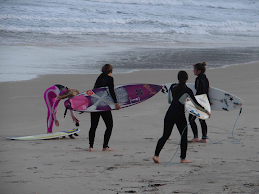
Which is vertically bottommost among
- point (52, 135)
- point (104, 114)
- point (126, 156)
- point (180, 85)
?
point (126, 156)

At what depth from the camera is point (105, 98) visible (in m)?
5.25

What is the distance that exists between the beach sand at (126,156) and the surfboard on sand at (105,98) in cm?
60

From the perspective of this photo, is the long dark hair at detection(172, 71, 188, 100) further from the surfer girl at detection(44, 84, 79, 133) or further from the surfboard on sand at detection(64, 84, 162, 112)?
the surfer girl at detection(44, 84, 79, 133)

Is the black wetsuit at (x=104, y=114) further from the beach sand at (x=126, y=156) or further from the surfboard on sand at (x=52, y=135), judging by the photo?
the surfboard on sand at (x=52, y=135)

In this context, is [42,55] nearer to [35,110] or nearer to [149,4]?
[35,110]

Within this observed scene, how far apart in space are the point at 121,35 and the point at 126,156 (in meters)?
20.3

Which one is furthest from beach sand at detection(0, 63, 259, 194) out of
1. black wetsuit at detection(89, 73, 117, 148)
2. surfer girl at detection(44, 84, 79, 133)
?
surfer girl at detection(44, 84, 79, 133)

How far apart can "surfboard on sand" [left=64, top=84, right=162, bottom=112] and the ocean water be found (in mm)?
5719

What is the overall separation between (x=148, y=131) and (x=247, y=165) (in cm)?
237

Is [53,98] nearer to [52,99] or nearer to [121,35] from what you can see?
[52,99]

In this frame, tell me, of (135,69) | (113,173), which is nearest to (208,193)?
(113,173)

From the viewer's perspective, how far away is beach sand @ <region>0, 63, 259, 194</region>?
10.9 ft

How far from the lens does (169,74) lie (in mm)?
12008

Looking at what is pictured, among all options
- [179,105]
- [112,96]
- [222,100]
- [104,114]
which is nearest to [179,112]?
[179,105]
